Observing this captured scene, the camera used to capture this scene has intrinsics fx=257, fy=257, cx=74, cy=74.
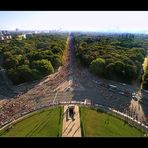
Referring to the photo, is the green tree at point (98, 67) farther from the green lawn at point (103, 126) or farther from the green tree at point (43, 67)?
the green lawn at point (103, 126)

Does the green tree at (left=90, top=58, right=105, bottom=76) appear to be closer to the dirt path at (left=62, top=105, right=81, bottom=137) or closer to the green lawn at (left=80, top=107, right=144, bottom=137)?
the green lawn at (left=80, top=107, right=144, bottom=137)

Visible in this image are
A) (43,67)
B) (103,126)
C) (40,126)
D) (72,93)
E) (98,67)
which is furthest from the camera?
(43,67)

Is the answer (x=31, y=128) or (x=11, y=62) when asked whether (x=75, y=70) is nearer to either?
(x=11, y=62)

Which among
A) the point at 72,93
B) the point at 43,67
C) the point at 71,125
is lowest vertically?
the point at 72,93

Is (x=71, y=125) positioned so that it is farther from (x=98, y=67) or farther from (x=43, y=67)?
(x=43, y=67)

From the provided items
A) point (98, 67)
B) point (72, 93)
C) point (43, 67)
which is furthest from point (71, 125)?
point (43, 67)

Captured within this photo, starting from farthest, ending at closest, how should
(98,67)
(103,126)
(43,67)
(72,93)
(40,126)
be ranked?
1. (43,67)
2. (98,67)
3. (72,93)
4. (40,126)
5. (103,126)

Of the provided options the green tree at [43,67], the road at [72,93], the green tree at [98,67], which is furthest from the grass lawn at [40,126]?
the green tree at [98,67]
